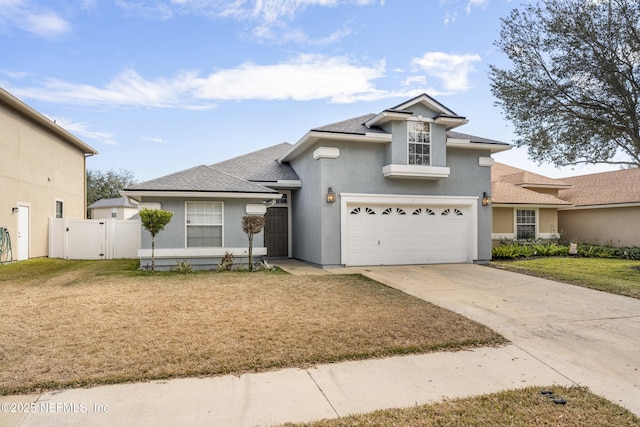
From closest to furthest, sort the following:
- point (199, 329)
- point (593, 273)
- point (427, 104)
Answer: point (199, 329) → point (593, 273) → point (427, 104)

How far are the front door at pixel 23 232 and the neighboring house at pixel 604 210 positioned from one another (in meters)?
25.1

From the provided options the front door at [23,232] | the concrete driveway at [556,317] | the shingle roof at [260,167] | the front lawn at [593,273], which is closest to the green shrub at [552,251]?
the front lawn at [593,273]

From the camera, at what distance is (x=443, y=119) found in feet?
41.1

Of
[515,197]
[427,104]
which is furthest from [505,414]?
[515,197]

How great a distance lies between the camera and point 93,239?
15836mm

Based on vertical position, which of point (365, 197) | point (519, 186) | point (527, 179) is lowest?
point (365, 197)

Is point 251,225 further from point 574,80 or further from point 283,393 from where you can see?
point 574,80

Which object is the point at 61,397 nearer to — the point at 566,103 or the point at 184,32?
the point at 184,32

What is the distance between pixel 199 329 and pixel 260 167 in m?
10.8

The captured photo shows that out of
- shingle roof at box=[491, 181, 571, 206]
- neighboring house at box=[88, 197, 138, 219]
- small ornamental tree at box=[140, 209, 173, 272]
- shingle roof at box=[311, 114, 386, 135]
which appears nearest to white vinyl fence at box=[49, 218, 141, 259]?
small ornamental tree at box=[140, 209, 173, 272]

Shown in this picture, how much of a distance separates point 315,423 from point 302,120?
1624 cm

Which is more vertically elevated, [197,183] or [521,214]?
[197,183]

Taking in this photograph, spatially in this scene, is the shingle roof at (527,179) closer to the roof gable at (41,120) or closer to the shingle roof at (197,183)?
the shingle roof at (197,183)

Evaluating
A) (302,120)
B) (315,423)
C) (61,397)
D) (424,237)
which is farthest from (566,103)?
(61,397)
